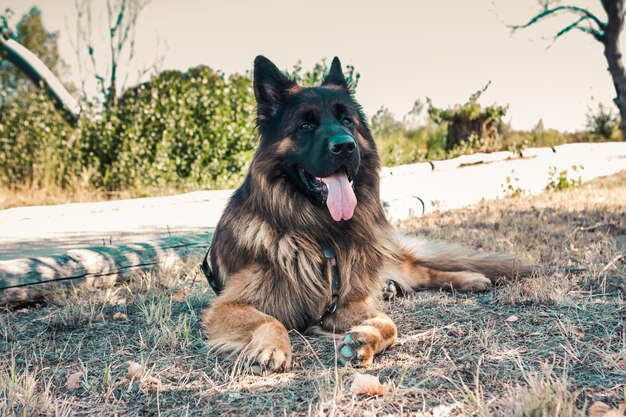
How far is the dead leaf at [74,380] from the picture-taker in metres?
2.64

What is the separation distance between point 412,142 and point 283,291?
476 inches

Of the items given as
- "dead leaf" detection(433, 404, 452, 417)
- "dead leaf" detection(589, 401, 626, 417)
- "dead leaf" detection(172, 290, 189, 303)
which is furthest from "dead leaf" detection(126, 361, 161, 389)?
"dead leaf" detection(589, 401, 626, 417)

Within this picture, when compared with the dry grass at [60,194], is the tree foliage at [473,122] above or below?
above

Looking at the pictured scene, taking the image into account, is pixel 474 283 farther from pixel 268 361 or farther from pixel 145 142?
pixel 145 142

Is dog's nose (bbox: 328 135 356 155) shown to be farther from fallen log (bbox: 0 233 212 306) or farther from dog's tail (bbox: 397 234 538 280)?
fallen log (bbox: 0 233 212 306)

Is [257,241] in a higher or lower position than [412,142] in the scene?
lower

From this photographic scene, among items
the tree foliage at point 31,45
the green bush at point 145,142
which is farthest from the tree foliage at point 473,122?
the tree foliage at point 31,45

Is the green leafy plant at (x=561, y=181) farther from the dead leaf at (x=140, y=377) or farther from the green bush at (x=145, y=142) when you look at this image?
the dead leaf at (x=140, y=377)

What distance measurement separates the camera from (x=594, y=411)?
6.66 feet

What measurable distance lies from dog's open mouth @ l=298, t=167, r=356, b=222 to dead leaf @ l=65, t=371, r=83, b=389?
1594mm

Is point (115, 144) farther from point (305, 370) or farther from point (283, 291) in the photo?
A: point (305, 370)

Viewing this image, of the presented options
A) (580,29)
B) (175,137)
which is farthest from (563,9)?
(175,137)

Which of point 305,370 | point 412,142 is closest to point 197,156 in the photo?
point 412,142

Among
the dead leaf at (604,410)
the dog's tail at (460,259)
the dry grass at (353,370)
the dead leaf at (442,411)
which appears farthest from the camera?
the dog's tail at (460,259)
